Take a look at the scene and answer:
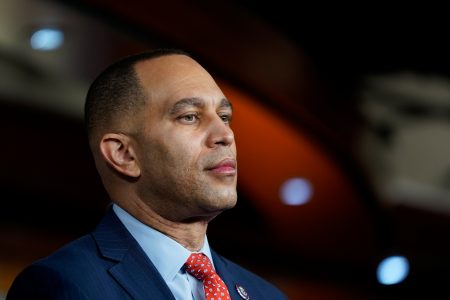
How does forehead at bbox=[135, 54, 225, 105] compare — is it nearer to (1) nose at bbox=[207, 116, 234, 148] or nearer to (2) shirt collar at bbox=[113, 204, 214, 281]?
(1) nose at bbox=[207, 116, 234, 148]

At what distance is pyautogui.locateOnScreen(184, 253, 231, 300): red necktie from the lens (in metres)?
1.87

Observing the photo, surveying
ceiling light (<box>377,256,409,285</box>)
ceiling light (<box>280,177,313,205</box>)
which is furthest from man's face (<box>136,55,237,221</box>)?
ceiling light (<box>280,177,313,205</box>)

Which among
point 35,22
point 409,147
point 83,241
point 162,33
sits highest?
point 409,147

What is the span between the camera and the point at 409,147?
28.0ft

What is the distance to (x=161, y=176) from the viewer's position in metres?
1.90

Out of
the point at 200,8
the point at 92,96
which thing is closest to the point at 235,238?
the point at 200,8

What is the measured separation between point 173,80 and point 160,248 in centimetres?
39

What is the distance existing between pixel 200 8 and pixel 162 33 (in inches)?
13.0

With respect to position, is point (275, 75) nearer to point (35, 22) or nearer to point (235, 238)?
point (35, 22)

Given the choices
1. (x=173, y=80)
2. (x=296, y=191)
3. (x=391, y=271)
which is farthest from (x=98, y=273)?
(x=296, y=191)

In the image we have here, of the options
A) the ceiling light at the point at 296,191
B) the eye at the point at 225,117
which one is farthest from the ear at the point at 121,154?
the ceiling light at the point at 296,191

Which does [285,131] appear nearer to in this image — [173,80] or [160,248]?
[173,80]

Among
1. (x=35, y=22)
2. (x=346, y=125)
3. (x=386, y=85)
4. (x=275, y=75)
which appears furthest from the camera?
(x=386, y=85)

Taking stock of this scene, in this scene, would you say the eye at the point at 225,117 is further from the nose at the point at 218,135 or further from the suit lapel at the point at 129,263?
the suit lapel at the point at 129,263
